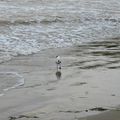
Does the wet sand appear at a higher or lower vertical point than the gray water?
lower

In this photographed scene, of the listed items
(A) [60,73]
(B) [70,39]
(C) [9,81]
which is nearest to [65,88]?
(C) [9,81]

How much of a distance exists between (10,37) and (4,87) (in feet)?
18.1

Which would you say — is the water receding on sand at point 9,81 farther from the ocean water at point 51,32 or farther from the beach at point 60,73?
the ocean water at point 51,32

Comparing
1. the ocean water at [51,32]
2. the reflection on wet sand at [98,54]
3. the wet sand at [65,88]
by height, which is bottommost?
the wet sand at [65,88]

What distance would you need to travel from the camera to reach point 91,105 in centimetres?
562

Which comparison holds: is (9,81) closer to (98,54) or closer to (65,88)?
(65,88)

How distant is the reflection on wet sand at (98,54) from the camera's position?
8577 millimetres

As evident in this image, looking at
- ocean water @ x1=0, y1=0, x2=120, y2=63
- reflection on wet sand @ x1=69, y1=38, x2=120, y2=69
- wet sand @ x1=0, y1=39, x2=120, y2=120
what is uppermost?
ocean water @ x1=0, y1=0, x2=120, y2=63

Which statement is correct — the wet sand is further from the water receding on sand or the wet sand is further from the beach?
the water receding on sand

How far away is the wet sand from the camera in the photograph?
5.32 m

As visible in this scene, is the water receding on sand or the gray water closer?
the water receding on sand

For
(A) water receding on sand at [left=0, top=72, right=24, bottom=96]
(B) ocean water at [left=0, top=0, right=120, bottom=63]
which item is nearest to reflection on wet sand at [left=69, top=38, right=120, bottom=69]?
(B) ocean water at [left=0, top=0, right=120, bottom=63]

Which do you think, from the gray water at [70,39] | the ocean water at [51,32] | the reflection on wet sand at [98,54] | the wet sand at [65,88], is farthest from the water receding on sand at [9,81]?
the reflection on wet sand at [98,54]

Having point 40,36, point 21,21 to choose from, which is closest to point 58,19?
point 21,21
